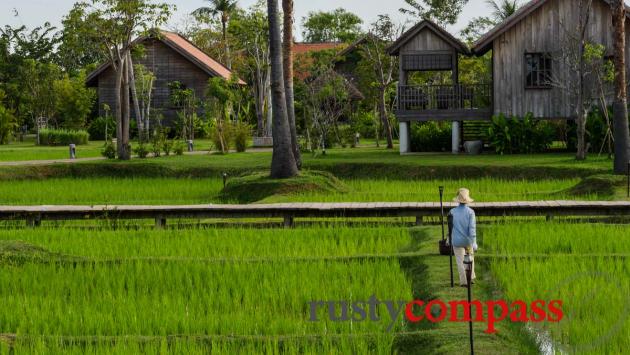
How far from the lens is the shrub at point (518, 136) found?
35125 mm

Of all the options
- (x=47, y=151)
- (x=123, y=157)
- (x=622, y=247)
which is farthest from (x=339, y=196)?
(x=47, y=151)

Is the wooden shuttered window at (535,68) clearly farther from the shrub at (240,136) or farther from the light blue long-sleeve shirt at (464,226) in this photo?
the light blue long-sleeve shirt at (464,226)

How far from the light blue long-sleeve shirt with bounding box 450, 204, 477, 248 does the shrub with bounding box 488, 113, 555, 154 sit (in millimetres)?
23783

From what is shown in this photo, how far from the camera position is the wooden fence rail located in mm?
18219

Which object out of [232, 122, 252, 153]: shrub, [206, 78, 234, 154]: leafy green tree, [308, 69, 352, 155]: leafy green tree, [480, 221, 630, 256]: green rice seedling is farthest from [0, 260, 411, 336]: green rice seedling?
[206, 78, 234, 154]: leafy green tree

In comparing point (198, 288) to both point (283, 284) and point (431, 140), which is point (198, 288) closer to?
point (283, 284)

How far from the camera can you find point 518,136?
35125 millimetres

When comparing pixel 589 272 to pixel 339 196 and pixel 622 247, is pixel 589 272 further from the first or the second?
pixel 339 196

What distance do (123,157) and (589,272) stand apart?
25.5 m

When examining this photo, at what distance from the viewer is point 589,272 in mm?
12227

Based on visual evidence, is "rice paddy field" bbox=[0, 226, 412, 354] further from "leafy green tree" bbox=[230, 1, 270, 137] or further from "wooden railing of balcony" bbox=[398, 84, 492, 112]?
"leafy green tree" bbox=[230, 1, 270, 137]

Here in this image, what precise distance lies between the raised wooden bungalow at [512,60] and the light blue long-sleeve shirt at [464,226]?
23.7 meters

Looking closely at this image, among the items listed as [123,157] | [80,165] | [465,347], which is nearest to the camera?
[465,347]

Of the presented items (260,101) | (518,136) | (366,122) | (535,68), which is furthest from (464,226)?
(366,122)
